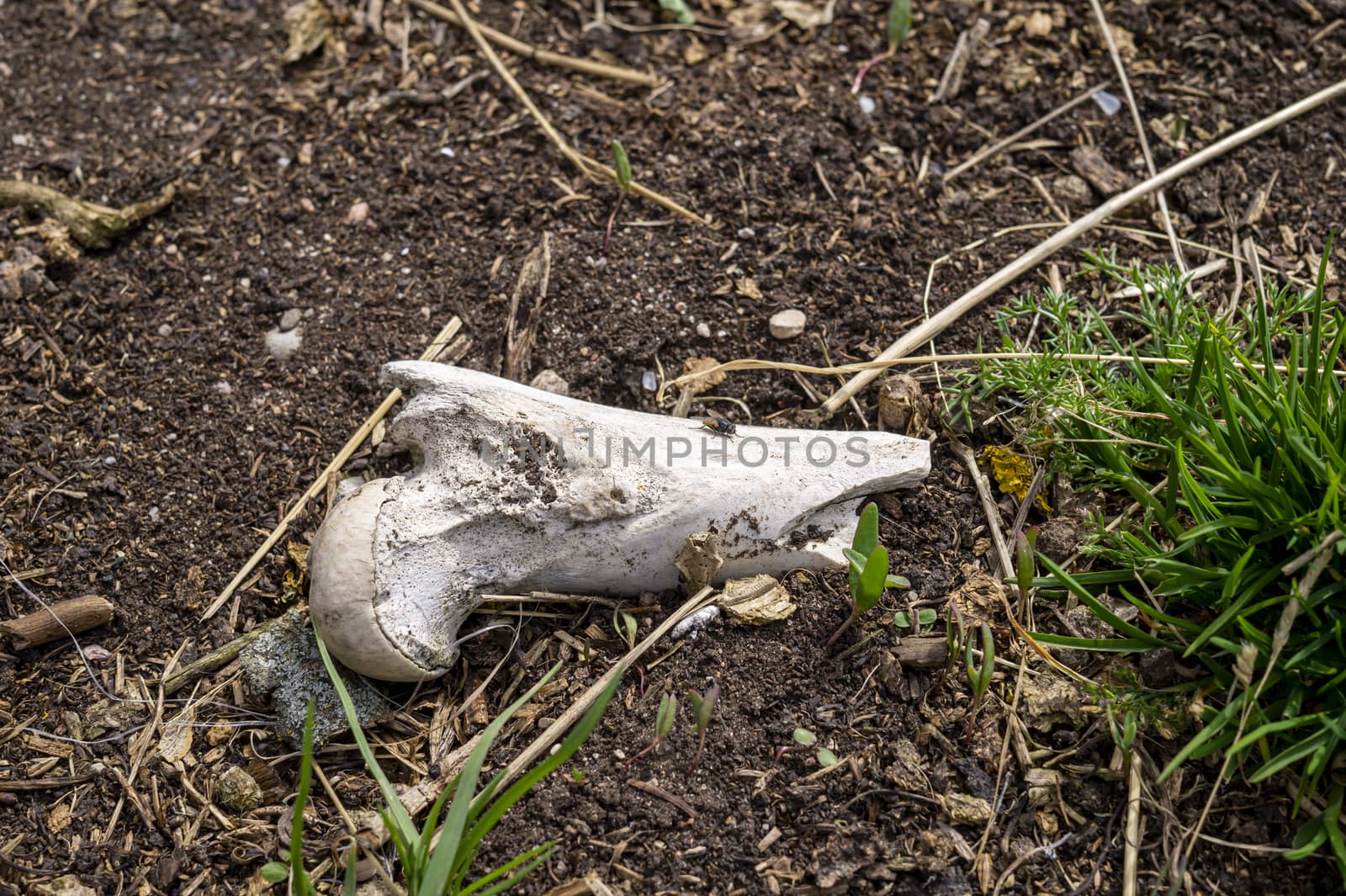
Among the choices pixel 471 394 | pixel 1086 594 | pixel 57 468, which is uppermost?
pixel 471 394

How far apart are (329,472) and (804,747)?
1.50 m

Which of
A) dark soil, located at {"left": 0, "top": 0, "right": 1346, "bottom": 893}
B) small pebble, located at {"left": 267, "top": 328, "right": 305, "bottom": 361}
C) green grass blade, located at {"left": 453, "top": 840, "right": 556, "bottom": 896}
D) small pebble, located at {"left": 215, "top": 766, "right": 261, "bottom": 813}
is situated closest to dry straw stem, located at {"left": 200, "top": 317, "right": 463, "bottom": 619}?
dark soil, located at {"left": 0, "top": 0, "right": 1346, "bottom": 893}

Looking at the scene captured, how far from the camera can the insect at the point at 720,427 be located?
2473mm

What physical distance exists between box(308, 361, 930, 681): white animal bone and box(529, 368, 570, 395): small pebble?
28 cm

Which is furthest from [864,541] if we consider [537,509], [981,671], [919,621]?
[537,509]

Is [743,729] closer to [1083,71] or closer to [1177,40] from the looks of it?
[1083,71]

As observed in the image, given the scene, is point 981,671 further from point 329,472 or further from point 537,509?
point 329,472

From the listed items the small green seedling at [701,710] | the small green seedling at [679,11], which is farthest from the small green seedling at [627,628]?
the small green seedling at [679,11]

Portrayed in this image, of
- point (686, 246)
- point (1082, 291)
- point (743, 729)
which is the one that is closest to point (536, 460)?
point (743, 729)

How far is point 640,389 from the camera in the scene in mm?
2809

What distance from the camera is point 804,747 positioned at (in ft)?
7.06

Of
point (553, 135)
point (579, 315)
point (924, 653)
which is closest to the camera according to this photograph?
point (924, 653)

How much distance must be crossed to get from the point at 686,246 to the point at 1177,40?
193 cm

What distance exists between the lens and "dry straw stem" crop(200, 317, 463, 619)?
2.57 m
